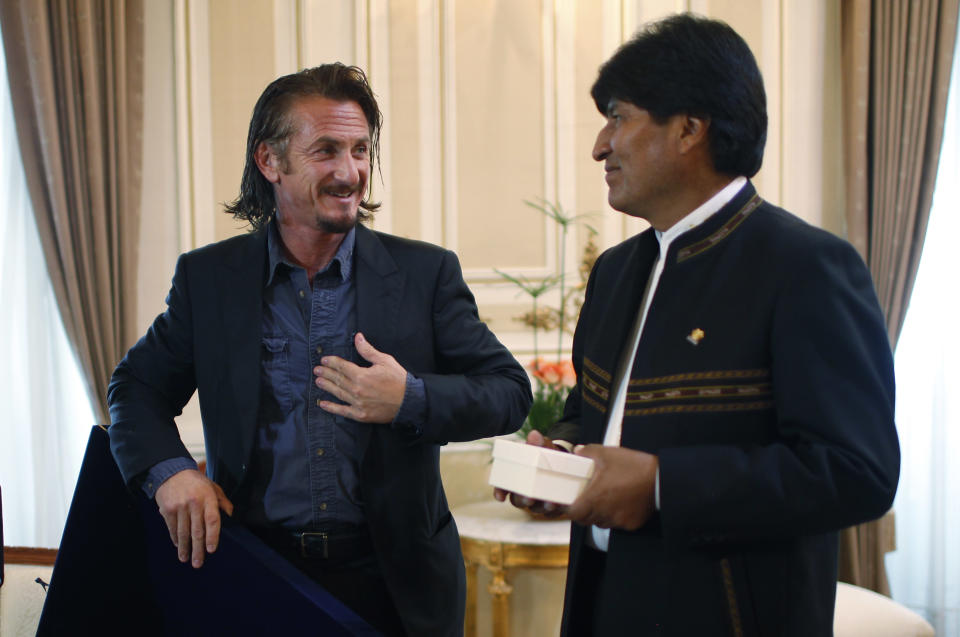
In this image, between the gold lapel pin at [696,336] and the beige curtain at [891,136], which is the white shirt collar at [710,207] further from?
the beige curtain at [891,136]

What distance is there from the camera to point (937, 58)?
3.67m

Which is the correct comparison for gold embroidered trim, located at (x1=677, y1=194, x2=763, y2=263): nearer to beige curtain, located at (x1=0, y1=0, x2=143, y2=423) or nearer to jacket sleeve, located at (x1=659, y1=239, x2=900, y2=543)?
jacket sleeve, located at (x1=659, y1=239, x2=900, y2=543)

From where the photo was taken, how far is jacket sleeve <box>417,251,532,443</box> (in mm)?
1581

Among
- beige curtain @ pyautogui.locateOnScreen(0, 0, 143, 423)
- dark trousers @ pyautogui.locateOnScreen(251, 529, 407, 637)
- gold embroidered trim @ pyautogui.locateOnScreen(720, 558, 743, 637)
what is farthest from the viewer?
beige curtain @ pyautogui.locateOnScreen(0, 0, 143, 423)

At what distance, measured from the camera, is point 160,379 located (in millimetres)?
1766

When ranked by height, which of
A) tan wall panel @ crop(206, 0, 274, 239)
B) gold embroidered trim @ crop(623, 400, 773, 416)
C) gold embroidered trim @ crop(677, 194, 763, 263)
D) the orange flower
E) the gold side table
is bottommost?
the gold side table

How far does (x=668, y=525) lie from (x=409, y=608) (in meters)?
0.71

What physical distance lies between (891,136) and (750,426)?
3.00 m

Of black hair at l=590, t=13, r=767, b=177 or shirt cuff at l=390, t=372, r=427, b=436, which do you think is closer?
black hair at l=590, t=13, r=767, b=177

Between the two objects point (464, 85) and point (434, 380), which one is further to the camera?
point (464, 85)

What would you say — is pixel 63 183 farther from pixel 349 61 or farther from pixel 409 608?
pixel 409 608

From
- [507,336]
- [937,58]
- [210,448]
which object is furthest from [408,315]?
[937,58]

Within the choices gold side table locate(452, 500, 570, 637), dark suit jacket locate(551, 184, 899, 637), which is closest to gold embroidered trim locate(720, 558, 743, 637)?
dark suit jacket locate(551, 184, 899, 637)

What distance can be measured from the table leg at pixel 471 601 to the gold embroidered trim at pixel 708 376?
1.95 metres
